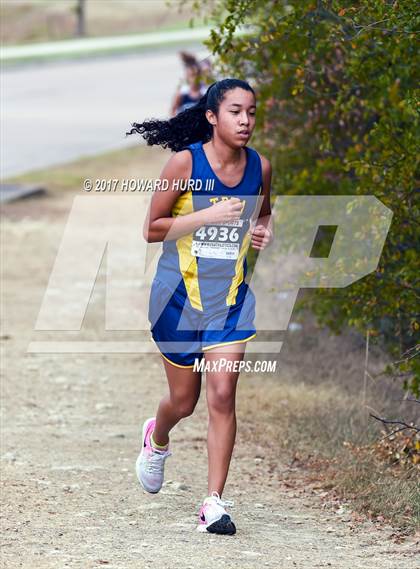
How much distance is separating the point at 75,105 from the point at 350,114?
2095 centimetres

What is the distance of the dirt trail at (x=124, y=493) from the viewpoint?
5520 millimetres

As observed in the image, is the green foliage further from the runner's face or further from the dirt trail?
the dirt trail

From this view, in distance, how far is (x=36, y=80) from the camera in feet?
110

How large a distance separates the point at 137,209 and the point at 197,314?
36.0 feet

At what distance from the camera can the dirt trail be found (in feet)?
18.1

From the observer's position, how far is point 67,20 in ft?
195

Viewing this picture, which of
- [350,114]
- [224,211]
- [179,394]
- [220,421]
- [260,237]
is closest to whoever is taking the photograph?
[224,211]

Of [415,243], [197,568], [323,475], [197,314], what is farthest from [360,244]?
[197,568]

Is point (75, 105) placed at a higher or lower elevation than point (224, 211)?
lower

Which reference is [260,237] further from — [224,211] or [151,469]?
[151,469]

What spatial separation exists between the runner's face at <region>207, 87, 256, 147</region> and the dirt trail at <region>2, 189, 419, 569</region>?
1777 mm

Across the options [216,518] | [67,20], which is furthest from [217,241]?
[67,20]

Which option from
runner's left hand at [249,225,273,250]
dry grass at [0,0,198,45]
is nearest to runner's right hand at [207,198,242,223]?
runner's left hand at [249,225,273,250]

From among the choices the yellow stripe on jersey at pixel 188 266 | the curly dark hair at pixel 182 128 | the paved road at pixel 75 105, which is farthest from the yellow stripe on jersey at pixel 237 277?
the paved road at pixel 75 105
